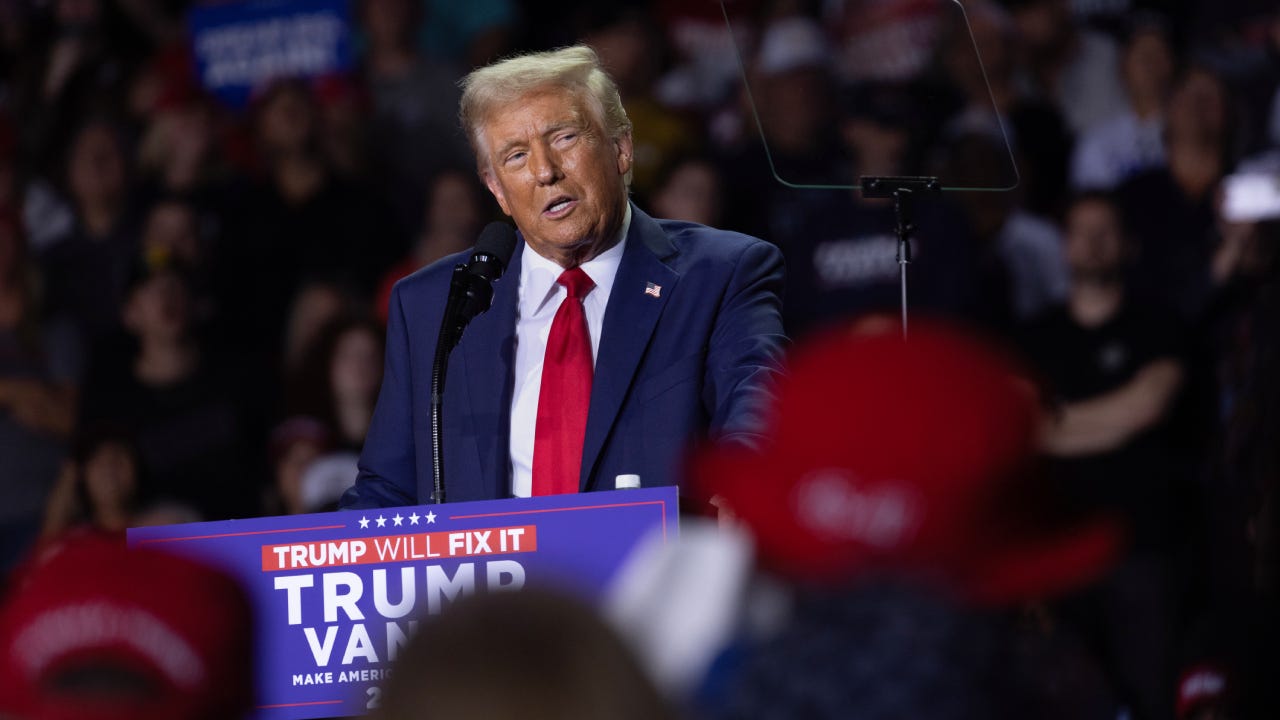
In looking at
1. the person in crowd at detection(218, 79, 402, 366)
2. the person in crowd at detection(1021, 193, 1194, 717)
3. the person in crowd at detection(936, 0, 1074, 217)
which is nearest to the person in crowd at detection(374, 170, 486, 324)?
the person in crowd at detection(218, 79, 402, 366)

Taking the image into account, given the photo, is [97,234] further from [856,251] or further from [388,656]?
[388,656]

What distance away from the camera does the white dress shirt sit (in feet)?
9.72

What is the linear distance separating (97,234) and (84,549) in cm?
551

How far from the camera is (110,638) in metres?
1.30

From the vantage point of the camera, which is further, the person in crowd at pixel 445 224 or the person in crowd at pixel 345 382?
the person in crowd at pixel 445 224

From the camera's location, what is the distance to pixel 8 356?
6.16m

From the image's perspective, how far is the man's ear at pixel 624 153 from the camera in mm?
3281

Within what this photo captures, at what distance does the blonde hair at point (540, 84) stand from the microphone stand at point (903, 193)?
0.47 m

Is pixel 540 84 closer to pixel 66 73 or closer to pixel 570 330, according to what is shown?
pixel 570 330

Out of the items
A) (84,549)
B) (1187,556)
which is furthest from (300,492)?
(84,549)

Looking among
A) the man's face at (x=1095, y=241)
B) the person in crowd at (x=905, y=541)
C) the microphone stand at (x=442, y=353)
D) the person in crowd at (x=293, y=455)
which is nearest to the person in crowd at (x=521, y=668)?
the person in crowd at (x=905, y=541)

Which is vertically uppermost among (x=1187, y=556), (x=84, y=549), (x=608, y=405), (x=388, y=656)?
(x=84, y=549)

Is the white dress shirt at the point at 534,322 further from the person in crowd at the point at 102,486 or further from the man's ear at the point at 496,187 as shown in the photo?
the person in crowd at the point at 102,486

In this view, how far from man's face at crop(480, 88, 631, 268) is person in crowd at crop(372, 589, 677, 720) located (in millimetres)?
1917
